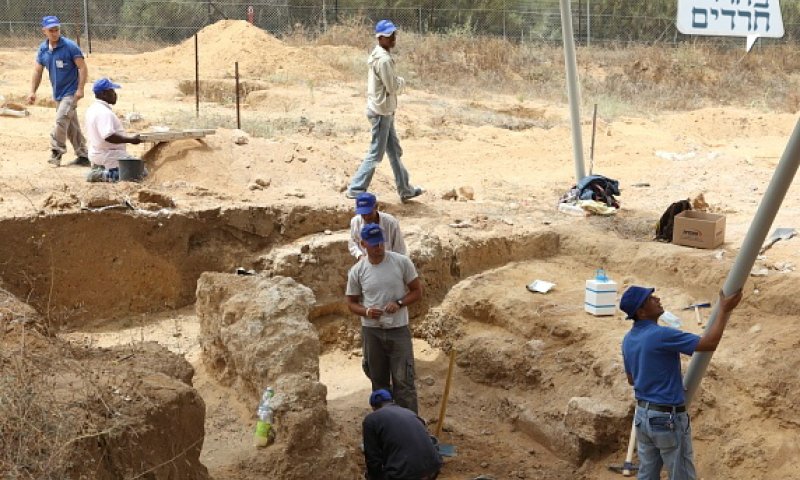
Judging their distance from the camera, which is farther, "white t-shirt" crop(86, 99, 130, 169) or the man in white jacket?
"white t-shirt" crop(86, 99, 130, 169)

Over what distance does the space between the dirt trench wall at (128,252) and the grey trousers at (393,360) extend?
3.25 metres

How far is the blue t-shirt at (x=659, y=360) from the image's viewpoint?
602 cm

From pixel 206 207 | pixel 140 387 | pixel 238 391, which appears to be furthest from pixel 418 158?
pixel 140 387

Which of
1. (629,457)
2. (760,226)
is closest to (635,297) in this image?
(760,226)

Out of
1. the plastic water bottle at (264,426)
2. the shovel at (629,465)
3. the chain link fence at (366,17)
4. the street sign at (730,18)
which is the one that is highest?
the chain link fence at (366,17)

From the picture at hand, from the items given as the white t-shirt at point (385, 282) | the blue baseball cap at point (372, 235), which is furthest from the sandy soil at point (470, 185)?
the blue baseball cap at point (372, 235)

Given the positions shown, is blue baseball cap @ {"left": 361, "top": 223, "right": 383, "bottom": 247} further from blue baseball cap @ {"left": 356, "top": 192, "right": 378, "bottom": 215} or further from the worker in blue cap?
the worker in blue cap

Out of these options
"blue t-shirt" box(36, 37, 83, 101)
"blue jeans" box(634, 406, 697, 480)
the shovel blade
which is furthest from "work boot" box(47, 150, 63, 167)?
"blue jeans" box(634, 406, 697, 480)

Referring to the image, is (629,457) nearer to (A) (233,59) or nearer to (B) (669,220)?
(B) (669,220)

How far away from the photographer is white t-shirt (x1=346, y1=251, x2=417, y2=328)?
24.1 feet

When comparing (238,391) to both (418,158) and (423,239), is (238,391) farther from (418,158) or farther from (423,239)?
(418,158)

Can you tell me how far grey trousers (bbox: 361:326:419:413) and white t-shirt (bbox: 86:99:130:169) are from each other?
4.89 metres

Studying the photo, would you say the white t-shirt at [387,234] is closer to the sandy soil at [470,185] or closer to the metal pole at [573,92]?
the sandy soil at [470,185]

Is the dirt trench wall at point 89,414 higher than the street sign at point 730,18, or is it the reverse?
the street sign at point 730,18
